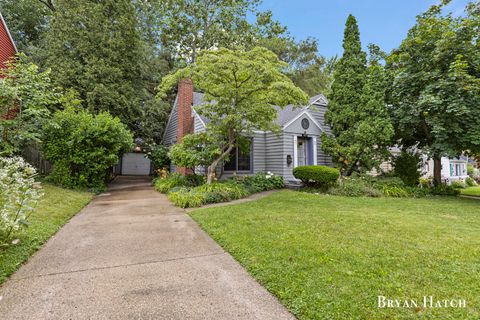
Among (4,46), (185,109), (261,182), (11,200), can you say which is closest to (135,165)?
(185,109)

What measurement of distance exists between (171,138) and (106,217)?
10075 millimetres

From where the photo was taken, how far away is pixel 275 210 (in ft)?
21.2

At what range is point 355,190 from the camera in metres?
9.67

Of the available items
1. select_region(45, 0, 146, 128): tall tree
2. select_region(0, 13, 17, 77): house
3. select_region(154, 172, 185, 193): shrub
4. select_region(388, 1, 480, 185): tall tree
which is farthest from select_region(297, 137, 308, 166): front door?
select_region(0, 13, 17, 77): house

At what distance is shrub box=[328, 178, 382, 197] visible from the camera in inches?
378

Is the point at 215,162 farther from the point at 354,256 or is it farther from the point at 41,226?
the point at 354,256

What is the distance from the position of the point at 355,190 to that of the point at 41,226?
9725mm

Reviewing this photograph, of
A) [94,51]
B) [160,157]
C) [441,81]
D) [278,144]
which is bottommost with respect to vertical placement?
[160,157]

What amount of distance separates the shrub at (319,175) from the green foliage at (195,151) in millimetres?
3742

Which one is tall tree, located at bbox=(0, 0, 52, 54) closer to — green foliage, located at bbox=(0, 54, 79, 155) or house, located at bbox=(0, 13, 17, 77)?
house, located at bbox=(0, 13, 17, 77)

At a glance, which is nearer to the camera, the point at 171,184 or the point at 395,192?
the point at 395,192

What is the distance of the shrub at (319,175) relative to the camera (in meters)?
9.97

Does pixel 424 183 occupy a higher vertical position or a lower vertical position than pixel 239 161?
lower

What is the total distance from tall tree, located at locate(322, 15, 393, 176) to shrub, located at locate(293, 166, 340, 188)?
1720mm
